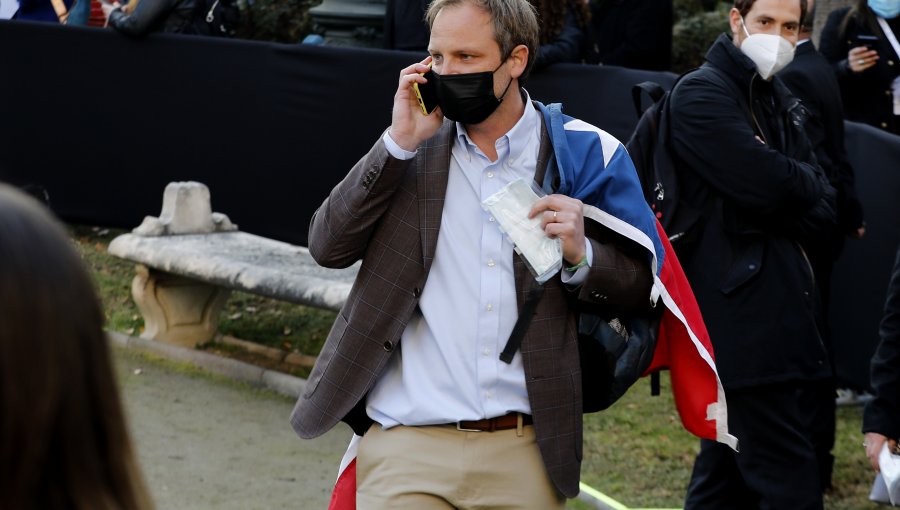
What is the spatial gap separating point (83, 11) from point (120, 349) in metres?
4.02

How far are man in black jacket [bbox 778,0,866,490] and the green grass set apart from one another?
14.1 inches

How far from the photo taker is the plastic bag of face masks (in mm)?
3436

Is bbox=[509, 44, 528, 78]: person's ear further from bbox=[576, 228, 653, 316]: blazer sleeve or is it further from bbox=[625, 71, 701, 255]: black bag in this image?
bbox=[625, 71, 701, 255]: black bag

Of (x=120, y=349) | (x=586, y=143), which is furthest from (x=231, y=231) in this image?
(x=586, y=143)

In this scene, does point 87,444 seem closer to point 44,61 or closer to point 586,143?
point 586,143

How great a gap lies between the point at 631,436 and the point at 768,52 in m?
2.51

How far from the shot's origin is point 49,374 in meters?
1.62

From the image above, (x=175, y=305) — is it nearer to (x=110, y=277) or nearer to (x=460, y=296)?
(x=110, y=277)

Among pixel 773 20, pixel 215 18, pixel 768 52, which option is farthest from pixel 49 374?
pixel 215 18

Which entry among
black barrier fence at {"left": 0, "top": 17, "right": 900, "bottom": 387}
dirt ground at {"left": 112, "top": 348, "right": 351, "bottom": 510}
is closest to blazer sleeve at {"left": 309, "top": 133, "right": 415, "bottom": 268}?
A: dirt ground at {"left": 112, "top": 348, "right": 351, "bottom": 510}

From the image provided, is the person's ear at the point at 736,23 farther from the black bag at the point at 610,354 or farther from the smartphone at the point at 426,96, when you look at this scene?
the smartphone at the point at 426,96

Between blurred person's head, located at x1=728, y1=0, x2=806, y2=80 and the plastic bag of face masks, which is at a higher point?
the plastic bag of face masks

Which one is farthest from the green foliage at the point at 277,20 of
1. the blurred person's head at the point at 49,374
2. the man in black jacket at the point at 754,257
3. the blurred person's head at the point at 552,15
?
the blurred person's head at the point at 49,374

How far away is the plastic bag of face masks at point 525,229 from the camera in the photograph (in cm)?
344
